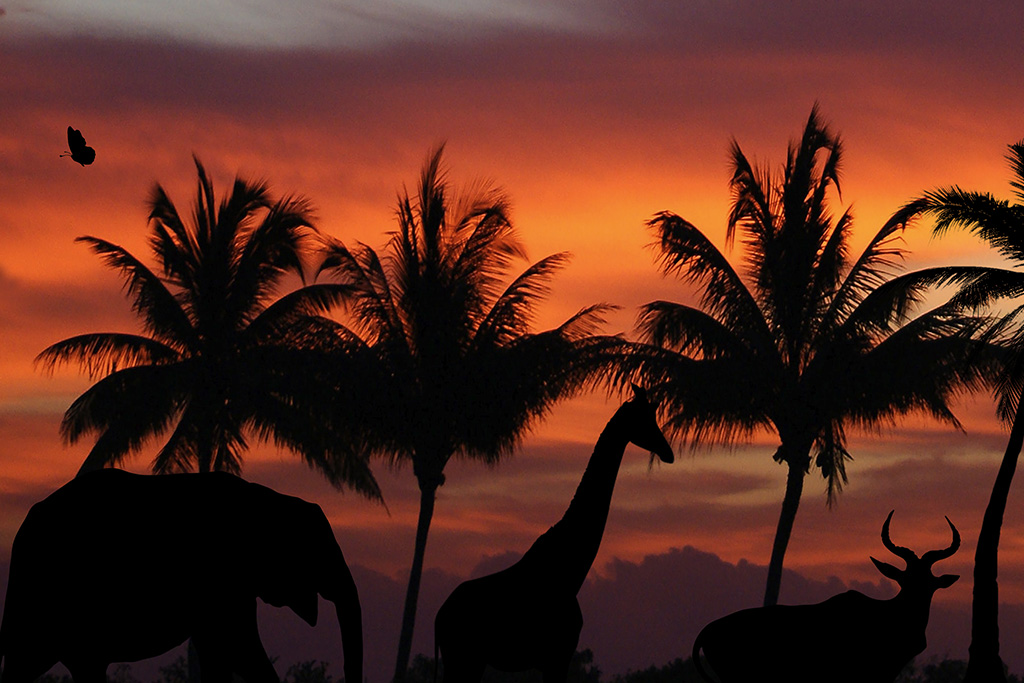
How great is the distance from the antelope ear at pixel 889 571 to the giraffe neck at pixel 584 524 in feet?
10.0

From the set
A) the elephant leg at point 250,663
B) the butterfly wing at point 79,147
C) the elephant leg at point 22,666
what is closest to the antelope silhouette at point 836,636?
the elephant leg at point 250,663

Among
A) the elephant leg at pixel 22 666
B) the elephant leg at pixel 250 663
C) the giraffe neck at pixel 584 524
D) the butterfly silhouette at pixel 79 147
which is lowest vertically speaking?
the elephant leg at pixel 22 666

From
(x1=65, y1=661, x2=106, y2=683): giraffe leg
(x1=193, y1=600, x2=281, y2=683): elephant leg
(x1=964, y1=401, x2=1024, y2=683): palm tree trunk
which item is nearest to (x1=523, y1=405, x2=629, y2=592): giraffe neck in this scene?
(x1=193, y1=600, x2=281, y2=683): elephant leg

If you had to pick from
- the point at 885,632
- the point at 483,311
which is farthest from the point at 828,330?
the point at 885,632

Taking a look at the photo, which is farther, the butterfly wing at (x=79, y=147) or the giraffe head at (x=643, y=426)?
the giraffe head at (x=643, y=426)

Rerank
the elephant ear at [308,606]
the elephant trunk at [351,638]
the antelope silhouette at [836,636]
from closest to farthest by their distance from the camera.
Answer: the elephant trunk at [351,638], the elephant ear at [308,606], the antelope silhouette at [836,636]

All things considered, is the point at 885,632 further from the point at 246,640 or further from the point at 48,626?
the point at 48,626

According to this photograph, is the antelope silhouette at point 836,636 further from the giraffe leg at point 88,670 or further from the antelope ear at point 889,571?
the giraffe leg at point 88,670

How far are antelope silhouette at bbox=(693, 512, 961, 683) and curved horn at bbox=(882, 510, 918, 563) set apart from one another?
0.02 meters

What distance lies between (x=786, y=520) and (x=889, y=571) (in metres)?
14.3

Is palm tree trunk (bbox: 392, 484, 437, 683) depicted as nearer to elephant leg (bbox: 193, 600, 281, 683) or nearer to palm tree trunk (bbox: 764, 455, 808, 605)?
palm tree trunk (bbox: 764, 455, 808, 605)

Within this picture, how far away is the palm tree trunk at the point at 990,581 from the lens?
22281mm

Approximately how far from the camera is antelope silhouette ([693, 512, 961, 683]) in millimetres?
14617

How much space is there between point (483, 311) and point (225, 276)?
543 cm
